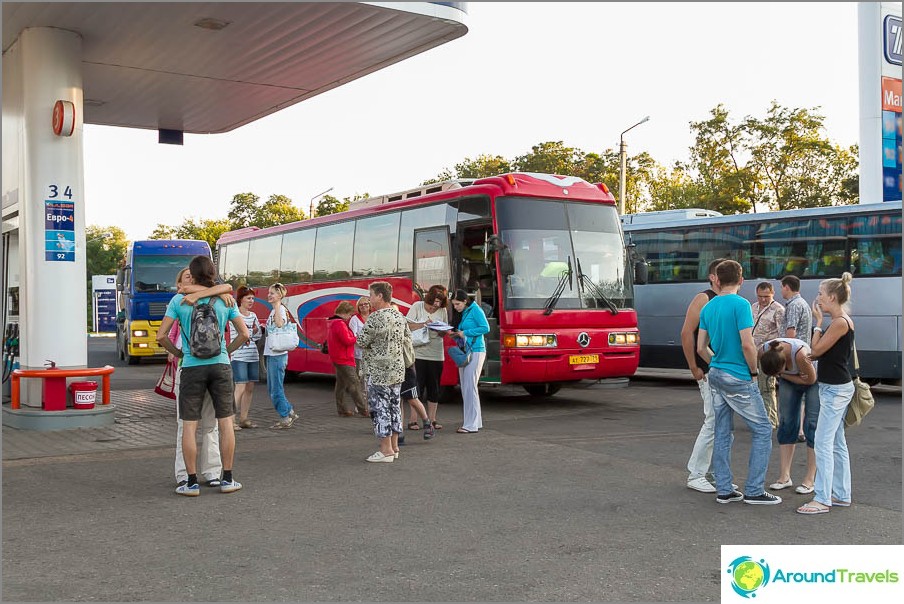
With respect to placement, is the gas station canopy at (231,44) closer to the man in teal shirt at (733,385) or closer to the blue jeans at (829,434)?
the man in teal shirt at (733,385)

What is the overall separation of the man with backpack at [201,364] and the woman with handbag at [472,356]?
4.05 meters

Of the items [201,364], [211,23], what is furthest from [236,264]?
[201,364]

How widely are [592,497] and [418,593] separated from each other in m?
2.83

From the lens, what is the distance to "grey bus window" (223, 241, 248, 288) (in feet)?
72.0

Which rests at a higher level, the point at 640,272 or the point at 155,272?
→ the point at 155,272

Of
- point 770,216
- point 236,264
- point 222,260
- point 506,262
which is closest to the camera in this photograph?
point 506,262

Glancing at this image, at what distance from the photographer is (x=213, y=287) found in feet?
25.2

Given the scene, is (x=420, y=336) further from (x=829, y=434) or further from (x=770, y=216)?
(x=770, y=216)

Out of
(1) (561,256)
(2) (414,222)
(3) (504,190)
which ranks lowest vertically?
(1) (561,256)

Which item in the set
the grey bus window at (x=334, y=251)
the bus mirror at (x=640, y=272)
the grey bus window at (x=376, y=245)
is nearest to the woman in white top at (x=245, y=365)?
the grey bus window at (x=376, y=245)

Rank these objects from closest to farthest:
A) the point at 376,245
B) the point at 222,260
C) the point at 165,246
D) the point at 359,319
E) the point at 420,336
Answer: the point at 420,336, the point at 359,319, the point at 376,245, the point at 222,260, the point at 165,246

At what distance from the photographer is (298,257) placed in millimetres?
18906

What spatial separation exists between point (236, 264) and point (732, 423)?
671 inches

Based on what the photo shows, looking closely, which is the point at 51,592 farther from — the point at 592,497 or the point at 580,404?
the point at 580,404
